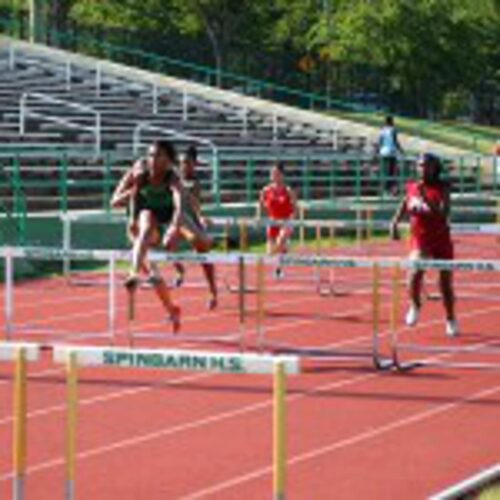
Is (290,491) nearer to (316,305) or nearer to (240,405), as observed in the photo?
(240,405)

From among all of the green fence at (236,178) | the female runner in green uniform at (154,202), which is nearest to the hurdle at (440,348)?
the female runner in green uniform at (154,202)

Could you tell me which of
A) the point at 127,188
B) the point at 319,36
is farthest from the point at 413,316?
the point at 319,36

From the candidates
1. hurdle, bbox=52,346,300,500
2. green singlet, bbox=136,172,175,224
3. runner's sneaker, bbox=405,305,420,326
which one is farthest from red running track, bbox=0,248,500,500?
hurdle, bbox=52,346,300,500

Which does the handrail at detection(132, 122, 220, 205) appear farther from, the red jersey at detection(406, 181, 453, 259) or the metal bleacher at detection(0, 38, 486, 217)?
the red jersey at detection(406, 181, 453, 259)

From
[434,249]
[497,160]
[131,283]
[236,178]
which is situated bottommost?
[131,283]

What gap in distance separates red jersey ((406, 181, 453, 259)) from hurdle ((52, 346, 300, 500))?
900 cm

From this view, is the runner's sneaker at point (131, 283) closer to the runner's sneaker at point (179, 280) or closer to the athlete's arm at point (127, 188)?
the athlete's arm at point (127, 188)

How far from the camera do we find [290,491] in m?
9.65

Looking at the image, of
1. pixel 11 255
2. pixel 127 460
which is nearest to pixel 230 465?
pixel 127 460

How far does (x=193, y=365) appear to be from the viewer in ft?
24.5

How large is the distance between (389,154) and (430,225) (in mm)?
21907

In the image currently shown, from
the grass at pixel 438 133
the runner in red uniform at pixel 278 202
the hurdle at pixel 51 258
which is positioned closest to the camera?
the hurdle at pixel 51 258

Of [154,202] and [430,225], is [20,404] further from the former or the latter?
[430,225]

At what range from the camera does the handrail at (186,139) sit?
32.6 meters
